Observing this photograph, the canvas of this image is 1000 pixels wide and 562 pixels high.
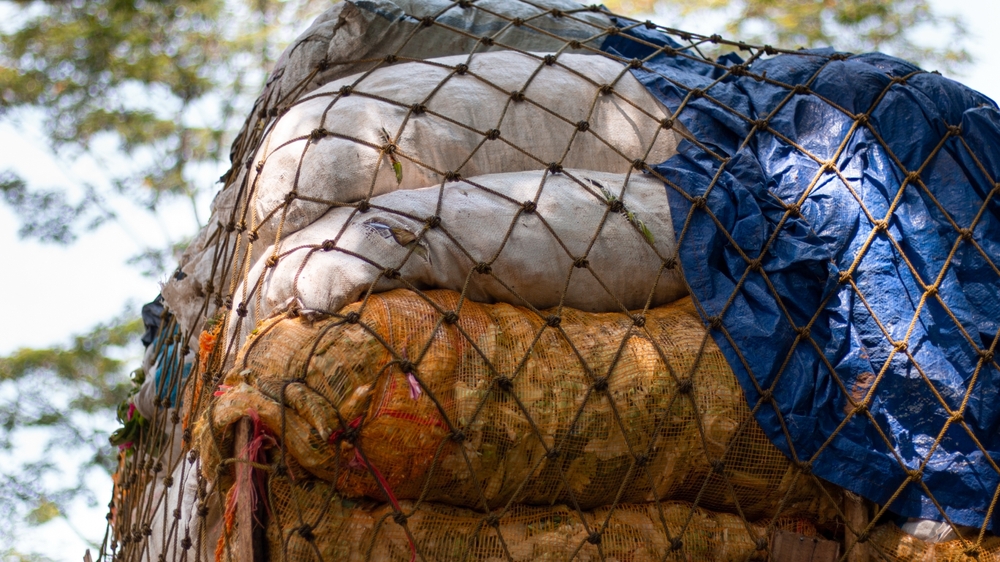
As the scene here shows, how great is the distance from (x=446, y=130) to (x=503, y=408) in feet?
2.69

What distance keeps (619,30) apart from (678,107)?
416mm

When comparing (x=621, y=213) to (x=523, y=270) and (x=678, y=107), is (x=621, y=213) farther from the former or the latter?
(x=678, y=107)

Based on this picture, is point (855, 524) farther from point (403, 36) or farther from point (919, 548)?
point (403, 36)

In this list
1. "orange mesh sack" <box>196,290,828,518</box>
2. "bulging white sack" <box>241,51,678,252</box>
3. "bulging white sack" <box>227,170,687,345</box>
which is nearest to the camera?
"orange mesh sack" <box>196,290,828,518</box>

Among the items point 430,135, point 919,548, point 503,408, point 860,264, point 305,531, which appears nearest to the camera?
point 305,531

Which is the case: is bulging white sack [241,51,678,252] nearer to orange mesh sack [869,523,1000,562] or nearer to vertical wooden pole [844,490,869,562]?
vertical wooden pole [844,490,869,562]

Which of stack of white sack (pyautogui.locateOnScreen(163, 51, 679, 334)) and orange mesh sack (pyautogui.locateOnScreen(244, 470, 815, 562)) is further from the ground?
stack of white sack (pyautogui.locateOnScreen(163, 51, 679, 334))

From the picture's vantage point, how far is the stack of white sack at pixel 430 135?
236 centimetres

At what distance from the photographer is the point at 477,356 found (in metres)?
2.05

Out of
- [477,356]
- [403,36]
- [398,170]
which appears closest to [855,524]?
[477,356]

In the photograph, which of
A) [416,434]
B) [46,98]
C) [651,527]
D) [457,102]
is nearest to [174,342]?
[457,102]

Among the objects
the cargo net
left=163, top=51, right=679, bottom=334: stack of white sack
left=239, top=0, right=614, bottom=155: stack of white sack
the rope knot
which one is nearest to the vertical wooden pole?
the cargo net

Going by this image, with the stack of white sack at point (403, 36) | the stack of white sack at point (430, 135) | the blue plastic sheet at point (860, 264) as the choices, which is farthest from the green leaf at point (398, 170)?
the blue plastic sheet at point (860, 264)

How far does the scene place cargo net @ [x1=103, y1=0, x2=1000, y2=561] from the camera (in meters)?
1.93
